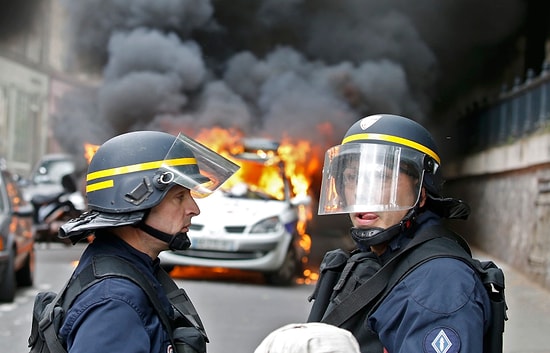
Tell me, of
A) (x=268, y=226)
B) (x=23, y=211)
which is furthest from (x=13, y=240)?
(x=268, y=226)

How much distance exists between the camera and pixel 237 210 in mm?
10047

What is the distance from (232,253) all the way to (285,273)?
0.85 metres

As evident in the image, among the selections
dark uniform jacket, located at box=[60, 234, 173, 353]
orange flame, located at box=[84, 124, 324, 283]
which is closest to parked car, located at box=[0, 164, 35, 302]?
orange flame, located at box=[84, 124, 324, 283]

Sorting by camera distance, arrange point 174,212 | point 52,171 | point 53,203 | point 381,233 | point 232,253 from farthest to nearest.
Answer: point 52,171
point 53,203
point 232,253
point 381,233
point 174,212

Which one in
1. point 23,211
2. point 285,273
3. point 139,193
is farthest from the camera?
point 285,273

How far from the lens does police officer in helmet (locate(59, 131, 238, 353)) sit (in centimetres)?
208

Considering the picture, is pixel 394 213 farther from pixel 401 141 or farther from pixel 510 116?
pixel 510 116

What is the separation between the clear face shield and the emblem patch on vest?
0.52 m

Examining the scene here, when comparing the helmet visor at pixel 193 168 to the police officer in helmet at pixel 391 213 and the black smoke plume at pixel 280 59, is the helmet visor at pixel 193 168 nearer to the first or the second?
the police officer in helmet at pixel 391 213

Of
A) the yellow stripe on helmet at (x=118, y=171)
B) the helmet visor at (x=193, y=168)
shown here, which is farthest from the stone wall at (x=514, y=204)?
the yellow stripe on helmet at (x=118, y=171)

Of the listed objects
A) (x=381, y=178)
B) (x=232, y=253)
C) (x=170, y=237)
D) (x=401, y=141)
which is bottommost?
(x=232, y=253)

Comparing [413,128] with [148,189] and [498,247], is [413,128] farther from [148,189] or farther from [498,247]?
[498,247]

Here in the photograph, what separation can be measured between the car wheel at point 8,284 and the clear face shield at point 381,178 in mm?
6421

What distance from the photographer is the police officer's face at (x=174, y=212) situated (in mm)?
2350
